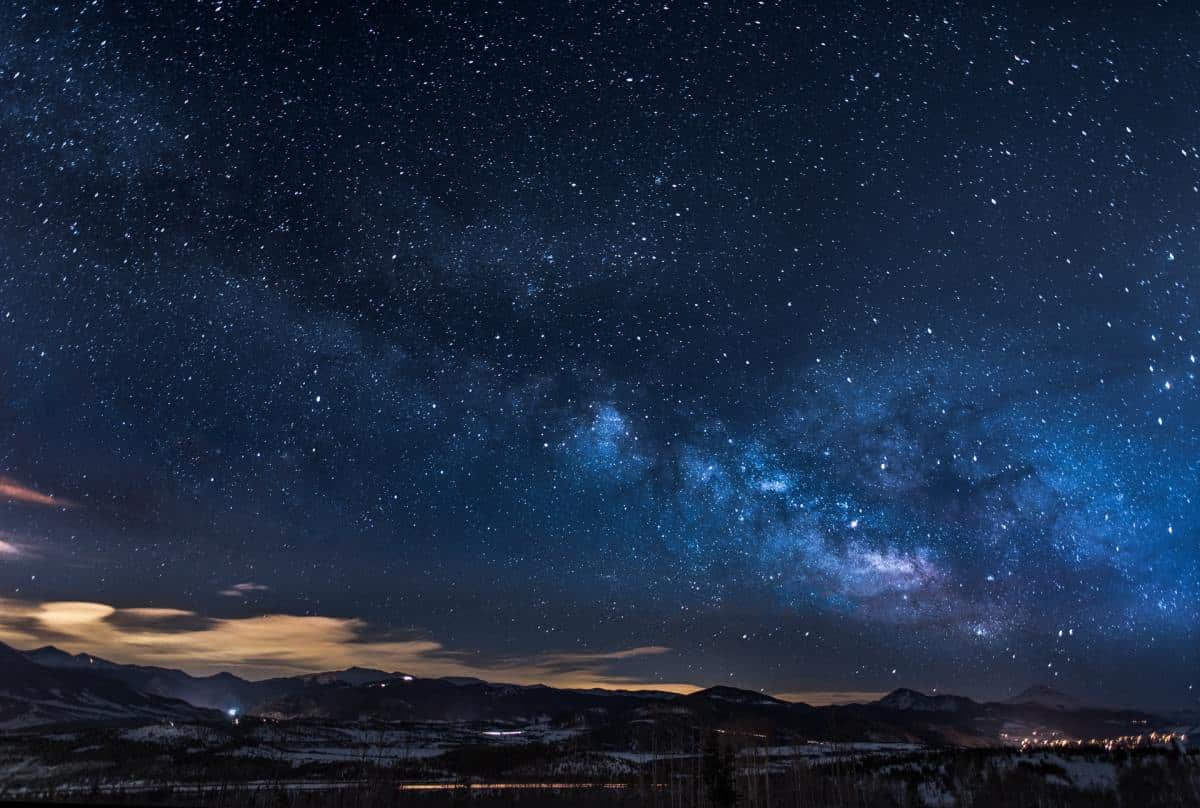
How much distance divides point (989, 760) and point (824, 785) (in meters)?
20.8

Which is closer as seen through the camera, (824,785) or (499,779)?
(824,785)

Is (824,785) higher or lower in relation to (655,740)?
higher

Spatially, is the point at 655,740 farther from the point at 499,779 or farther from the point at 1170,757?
the point at 1170,757

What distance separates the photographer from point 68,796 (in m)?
77.2

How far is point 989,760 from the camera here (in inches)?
3561

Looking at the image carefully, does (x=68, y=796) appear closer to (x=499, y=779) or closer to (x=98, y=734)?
(x=499, y=779)

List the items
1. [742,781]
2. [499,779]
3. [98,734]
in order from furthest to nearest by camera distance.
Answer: [98,734] < [499,779] < [742,781]

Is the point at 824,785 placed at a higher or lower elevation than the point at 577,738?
higher

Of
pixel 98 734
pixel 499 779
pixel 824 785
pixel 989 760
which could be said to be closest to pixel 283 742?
pixel 98 734

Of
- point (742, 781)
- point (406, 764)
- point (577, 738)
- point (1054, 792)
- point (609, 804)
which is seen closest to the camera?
point (1054, 792)

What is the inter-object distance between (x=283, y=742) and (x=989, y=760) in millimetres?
118318

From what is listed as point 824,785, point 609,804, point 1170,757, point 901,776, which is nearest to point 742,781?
point 824,785

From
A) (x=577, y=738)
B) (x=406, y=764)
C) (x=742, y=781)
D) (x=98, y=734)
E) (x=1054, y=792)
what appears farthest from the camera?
(x=577, y=738)

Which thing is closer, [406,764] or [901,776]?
[901,776]
